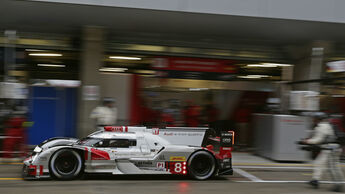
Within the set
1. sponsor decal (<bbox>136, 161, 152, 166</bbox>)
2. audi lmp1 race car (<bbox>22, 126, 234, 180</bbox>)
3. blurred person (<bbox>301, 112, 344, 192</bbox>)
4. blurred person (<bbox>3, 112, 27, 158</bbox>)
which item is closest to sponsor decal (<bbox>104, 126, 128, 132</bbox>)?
audi lmp1 race car (<bbox>22, 126, 234, 180</bbox>)

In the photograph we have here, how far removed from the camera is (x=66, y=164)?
8.34 metres

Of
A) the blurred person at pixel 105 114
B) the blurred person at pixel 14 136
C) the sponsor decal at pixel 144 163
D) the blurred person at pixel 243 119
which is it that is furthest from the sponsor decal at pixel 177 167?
the blurred person at pixel 243 119

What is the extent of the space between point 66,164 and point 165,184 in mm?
2086

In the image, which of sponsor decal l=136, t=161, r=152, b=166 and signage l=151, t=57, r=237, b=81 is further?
signage l=151, t=57, r=237, b=81

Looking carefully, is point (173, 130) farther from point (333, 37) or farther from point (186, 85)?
point (333, 37)

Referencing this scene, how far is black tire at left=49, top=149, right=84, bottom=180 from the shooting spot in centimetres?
820

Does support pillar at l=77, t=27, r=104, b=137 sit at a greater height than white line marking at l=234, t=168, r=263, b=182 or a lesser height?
greater

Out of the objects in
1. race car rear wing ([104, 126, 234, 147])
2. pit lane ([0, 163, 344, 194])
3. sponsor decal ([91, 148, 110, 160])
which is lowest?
pit lane ([0, 163, 344, 194])

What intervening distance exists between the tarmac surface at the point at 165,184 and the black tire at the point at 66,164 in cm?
17

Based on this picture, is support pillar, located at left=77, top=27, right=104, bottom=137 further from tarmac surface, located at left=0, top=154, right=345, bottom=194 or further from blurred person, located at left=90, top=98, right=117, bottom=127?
tarmac surface, located at left=0, top=154, right=345, bottom=194

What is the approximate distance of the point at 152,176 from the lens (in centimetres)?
928

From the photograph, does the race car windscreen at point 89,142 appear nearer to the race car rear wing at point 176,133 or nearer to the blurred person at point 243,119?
the race car rear wing at point 176,133

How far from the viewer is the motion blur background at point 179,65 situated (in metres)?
11.9

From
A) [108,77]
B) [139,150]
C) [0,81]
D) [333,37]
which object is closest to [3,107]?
[0,81]
